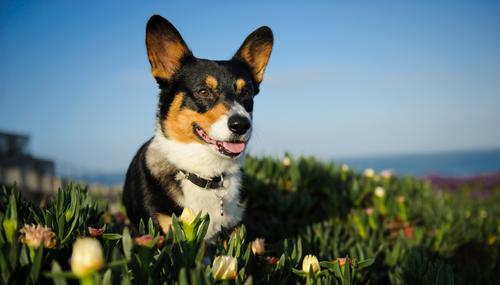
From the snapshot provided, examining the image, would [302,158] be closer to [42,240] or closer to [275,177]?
[275,177]

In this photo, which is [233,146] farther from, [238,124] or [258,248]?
[258,248]

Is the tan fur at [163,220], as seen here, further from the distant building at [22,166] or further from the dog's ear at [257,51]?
the distant building at [22,166]

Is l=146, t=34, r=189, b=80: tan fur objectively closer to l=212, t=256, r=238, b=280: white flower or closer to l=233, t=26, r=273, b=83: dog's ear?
l=233, t=26, r=273, b=83: dog's ear

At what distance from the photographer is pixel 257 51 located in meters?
3.80

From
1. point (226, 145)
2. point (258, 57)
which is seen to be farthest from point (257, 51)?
point (226, 145)

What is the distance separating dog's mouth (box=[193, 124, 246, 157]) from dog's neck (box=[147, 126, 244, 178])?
0.09 m

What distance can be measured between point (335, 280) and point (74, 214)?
144 cm

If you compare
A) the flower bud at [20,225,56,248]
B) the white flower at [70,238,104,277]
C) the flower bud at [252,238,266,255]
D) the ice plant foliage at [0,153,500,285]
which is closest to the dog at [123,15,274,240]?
the ice plant foliage at [0,153,500,285]

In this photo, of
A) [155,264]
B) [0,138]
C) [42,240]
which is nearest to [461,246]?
[155,264]

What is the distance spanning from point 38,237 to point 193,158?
175 centimetres

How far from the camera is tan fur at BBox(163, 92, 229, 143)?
2912mm

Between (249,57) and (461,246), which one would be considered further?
(461,246)

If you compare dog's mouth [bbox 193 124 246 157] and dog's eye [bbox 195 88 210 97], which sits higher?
dog's eye [bbox 195 88 210 97]

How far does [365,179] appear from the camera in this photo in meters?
6.20
